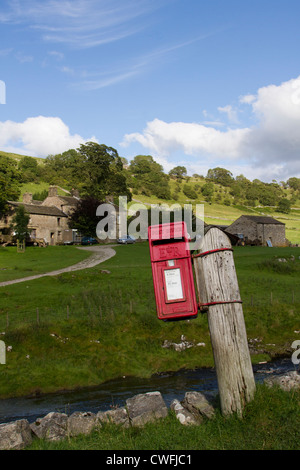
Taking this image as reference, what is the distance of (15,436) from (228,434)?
12.7 feet

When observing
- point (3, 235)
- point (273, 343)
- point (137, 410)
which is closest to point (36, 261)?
point (3, 235)

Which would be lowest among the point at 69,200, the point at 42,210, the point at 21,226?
the point at 21,226

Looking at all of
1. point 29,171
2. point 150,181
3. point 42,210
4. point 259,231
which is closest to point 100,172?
point 42,210

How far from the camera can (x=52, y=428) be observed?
7914 mm

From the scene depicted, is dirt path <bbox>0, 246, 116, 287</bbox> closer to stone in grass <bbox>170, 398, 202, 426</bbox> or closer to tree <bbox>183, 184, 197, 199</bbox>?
stone in grass <bbox>170, 398, 202, 426</bbox>

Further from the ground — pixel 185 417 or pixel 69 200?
pixel 69 200

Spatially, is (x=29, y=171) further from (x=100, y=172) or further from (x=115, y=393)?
(x=115, y=393)

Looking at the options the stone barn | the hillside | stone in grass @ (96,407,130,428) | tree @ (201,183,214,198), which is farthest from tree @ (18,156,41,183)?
stone in grass @ (96,407,130,428)

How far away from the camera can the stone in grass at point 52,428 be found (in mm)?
7582

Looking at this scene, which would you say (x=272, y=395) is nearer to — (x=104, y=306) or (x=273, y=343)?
(x=273, y=343)

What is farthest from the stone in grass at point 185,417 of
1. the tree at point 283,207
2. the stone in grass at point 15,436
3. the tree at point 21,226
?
the tree at point 283,207

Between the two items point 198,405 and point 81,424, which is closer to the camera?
point 198,405

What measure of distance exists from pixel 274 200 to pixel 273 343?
6517 inches

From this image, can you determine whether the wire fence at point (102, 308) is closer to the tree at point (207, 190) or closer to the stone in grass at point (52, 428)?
the stone in grass at point (52, 428)
